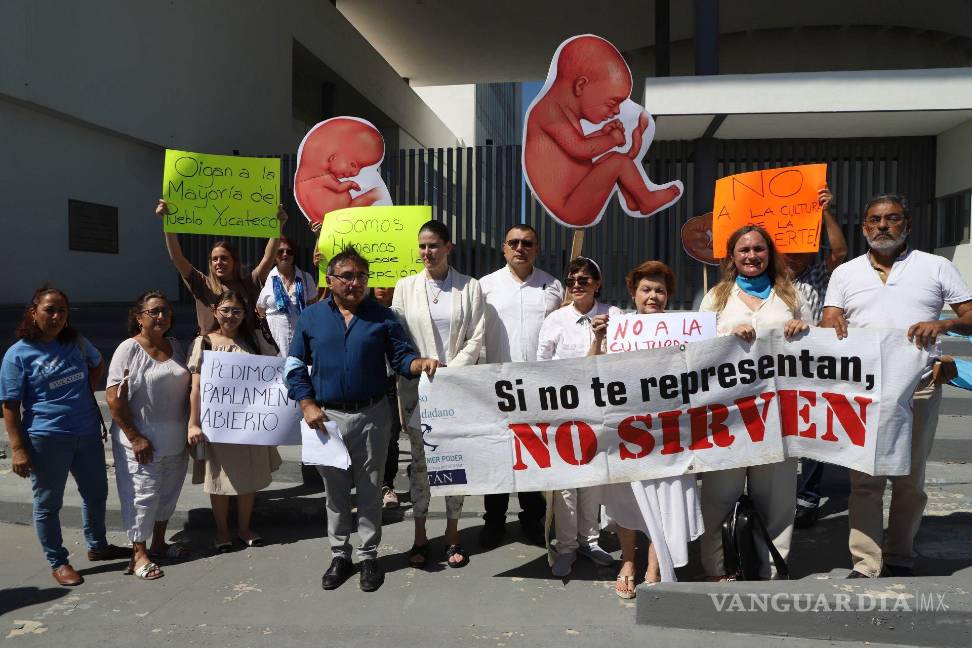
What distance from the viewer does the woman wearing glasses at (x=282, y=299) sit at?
5.13 m

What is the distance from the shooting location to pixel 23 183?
35.9ft

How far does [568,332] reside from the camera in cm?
418

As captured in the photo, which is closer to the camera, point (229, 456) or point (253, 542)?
point (229, 456)

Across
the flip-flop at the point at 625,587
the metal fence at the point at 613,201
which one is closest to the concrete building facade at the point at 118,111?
the metal fence at the point at 613,201

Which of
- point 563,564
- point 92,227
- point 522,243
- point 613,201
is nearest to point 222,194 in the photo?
point 522,243

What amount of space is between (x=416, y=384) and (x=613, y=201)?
878 centimetres

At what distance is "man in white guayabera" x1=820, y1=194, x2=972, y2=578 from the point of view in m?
Result: 3.70

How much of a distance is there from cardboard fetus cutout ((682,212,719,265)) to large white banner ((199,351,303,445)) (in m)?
3.41

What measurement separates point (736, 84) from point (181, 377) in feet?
29.8

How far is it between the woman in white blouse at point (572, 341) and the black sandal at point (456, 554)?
1.74 ft

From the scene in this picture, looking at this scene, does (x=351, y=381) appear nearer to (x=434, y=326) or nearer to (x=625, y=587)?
(x=434, y=326)

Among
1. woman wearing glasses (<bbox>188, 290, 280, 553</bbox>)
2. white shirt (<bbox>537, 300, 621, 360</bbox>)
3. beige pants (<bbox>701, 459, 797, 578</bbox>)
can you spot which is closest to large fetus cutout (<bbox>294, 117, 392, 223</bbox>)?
woman wearing glasses (<bbox>188, 290, 280, 553</bbox>)
